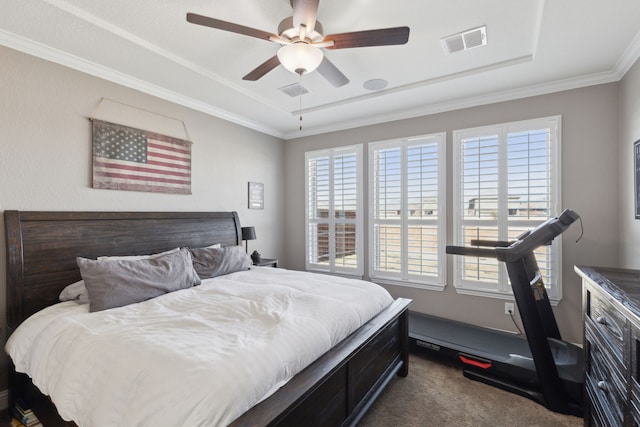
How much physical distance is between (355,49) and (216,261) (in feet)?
7.95

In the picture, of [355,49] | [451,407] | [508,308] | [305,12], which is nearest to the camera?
[305,12]

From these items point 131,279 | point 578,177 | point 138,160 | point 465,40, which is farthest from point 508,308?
point 138,160

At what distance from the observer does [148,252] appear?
303cm

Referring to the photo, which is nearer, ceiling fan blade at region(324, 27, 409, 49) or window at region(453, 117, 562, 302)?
ceiling fan blade at region(324, 27, 409, 49)

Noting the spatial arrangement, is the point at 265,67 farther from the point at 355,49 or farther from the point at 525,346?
the point at 525,346

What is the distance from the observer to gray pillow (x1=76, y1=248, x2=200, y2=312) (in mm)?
2123

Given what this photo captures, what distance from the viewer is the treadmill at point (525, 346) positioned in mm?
2160

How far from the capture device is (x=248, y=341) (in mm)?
1525

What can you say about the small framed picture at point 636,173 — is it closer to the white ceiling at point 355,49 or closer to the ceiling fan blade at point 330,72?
the white ceiling at point 355,49

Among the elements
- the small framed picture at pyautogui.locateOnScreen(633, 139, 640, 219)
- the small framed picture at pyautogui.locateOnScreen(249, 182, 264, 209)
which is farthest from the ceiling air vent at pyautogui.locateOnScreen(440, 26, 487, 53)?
the small framed picture at pyautogui.locateOnScreen(249, 182, 264, 209)

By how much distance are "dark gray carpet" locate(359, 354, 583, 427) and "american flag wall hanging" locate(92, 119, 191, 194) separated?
9.67ft

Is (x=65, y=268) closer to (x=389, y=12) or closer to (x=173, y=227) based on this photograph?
(x=173, y=227)

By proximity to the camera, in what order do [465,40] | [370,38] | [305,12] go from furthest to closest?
[465,40] → [370,38] → [305,12]

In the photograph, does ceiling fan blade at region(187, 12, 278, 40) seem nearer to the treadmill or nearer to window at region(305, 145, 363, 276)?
the treadmill
